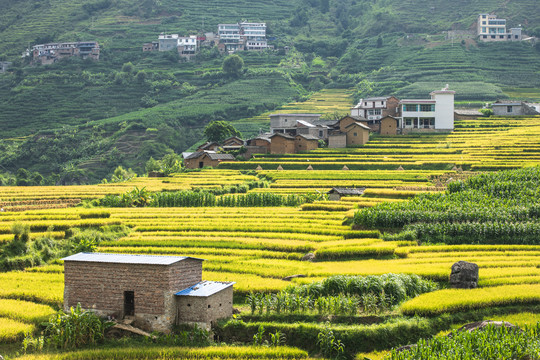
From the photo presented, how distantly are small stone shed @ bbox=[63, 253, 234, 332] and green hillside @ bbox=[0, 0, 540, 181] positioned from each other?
63071 mm

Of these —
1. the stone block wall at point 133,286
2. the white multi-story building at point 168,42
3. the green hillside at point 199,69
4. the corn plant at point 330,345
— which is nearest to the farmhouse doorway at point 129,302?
the stone block wall at point 133,286

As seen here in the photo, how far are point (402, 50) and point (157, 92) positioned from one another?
46.3 meters

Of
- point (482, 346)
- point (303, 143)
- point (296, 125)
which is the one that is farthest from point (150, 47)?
point (482, 346)

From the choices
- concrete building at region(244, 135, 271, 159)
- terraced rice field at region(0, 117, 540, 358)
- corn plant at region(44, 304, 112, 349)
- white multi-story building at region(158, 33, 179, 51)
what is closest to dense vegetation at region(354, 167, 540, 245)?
terraced rice field at region(0, 117, 540, 358)

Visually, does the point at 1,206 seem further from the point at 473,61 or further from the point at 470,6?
the point at 470,6

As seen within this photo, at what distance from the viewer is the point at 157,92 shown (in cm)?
11712

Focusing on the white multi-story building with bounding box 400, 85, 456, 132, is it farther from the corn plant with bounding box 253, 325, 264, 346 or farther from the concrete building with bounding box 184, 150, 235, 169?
the corn plant with bounding box 253, 325, 264, 346

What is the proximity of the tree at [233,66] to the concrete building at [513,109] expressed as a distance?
53246mm

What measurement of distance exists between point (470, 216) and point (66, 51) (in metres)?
111

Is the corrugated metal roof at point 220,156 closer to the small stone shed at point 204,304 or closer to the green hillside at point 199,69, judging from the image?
the green hillside at point 199,69

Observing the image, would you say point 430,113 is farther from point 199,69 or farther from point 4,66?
point 4,66

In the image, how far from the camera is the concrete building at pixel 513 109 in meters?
79.6

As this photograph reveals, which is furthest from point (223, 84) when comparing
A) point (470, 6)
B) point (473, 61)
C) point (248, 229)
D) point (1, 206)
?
point (248, 229)

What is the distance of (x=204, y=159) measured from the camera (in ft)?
233
